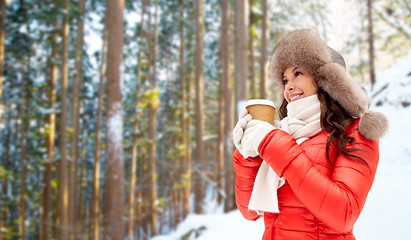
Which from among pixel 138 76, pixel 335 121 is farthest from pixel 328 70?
pixel 138 76

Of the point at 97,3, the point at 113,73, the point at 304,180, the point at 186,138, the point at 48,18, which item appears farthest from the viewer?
the point at 186,138

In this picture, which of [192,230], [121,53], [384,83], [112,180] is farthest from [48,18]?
[384,83]

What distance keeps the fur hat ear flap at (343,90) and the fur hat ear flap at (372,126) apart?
0.09m

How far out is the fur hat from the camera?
4.54 ft

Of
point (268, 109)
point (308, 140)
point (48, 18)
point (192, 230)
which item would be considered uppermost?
point (48, 18)

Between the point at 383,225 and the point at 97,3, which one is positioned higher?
the point at 97,3

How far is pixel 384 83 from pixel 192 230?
678 centimetres

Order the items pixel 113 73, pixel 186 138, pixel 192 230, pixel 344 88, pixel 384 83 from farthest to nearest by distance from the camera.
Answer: pixel 186 138 → pixel 384 83 → pixel 192 230 → pixel 113 73 → pixel 344 88

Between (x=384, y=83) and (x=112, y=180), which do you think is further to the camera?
(x=384, y=83)

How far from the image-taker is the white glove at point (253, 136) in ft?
4.61

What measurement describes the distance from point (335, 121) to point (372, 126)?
18cm

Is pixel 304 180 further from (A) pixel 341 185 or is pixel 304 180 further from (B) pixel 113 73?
(B) pixel 113 73

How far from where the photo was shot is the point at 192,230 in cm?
754

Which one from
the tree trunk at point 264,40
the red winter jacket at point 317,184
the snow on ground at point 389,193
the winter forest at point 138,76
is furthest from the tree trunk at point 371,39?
the red winter jacket at point 317,184
